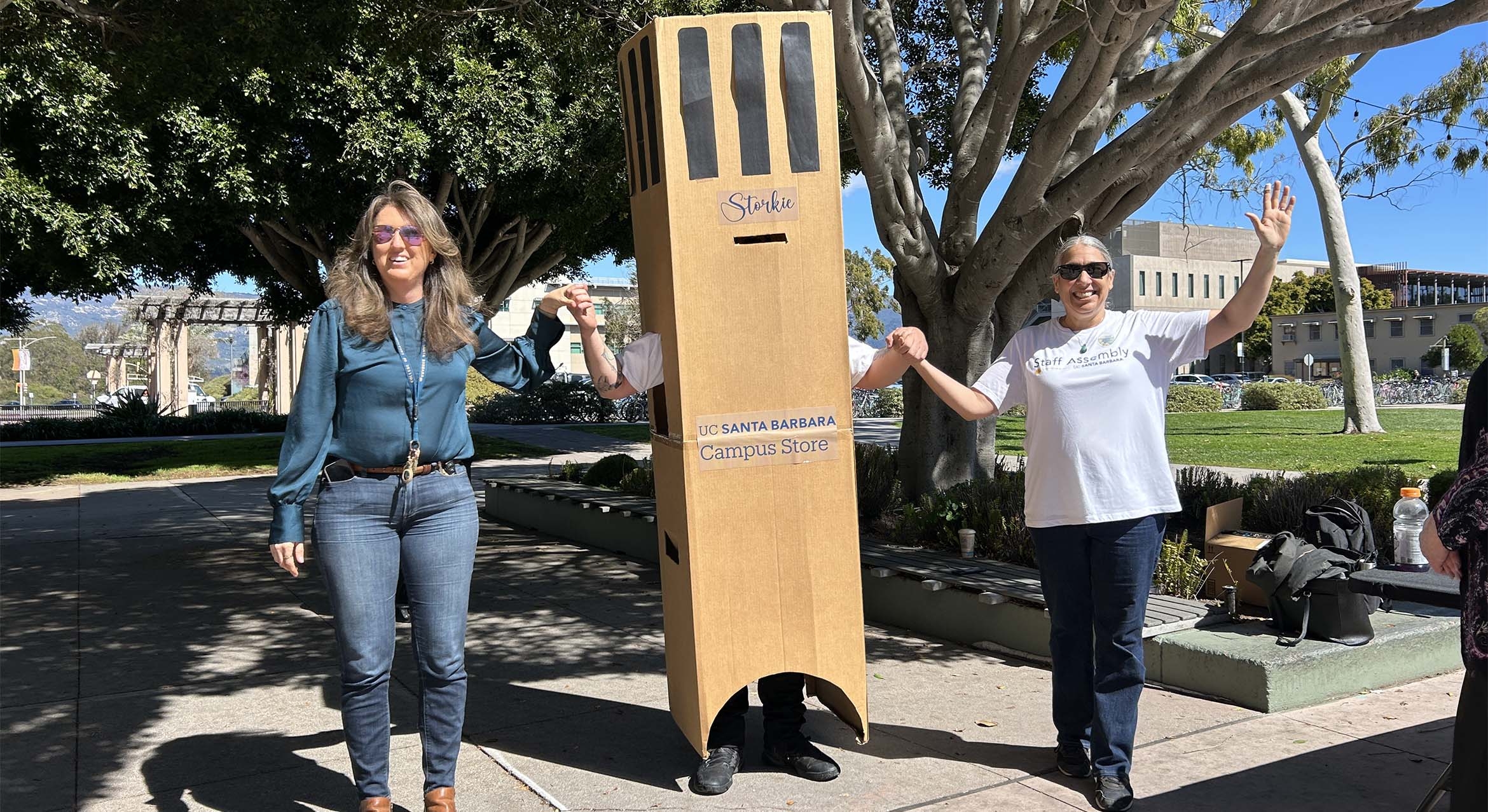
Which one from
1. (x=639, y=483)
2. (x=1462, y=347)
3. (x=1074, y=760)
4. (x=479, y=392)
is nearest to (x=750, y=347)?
(x=1074, y=760)

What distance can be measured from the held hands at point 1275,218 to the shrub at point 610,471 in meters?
8.46

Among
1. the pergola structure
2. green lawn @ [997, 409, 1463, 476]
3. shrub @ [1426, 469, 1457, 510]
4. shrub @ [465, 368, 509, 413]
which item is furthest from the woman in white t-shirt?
the pergola structure

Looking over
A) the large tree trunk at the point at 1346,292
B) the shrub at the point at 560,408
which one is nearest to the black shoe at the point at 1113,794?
the large tree trunk at the point at 1346,292

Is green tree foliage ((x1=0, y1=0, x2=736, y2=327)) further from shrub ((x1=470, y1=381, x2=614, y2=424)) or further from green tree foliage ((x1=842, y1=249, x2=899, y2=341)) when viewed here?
green tree foliage ((x1=842, y1=249, x2=899, y2=341))

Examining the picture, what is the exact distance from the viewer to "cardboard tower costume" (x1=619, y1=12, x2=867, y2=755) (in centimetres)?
368

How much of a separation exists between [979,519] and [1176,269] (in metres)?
81.0

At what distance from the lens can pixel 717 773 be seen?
388 cm

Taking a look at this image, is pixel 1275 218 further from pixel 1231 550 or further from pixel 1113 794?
pixel 1231 550

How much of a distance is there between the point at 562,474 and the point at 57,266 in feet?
29.0

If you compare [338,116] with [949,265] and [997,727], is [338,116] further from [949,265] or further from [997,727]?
[997,727]

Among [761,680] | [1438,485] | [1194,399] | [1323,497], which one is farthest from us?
[1194,399]

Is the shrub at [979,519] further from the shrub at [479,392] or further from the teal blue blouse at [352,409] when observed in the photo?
the shrub at [479,392]

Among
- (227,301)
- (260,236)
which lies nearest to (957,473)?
(260,236)

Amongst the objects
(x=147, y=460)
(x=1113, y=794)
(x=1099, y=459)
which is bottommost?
(x=1113, y=794)
